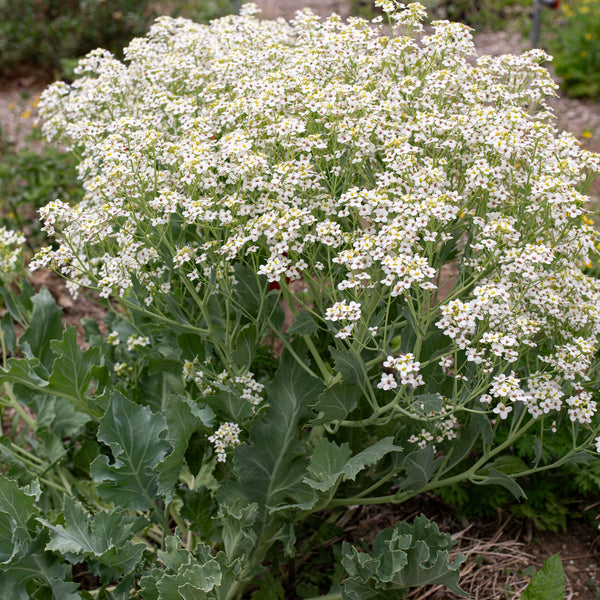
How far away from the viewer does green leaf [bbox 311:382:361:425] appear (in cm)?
218

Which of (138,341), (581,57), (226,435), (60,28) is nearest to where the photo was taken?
(226,435)

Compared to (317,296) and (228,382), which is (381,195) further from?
(228,382)

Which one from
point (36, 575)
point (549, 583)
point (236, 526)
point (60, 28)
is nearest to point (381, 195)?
point (236, 526)

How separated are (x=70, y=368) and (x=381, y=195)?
1308mm

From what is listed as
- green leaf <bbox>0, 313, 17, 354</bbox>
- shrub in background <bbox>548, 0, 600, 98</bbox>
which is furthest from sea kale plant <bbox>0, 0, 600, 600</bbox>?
shrub in background <bbox>548, 0, 600, 98</bbox>

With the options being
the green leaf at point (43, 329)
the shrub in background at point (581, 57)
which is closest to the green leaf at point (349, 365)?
the green leaf at point (43, 329)

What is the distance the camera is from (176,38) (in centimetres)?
296

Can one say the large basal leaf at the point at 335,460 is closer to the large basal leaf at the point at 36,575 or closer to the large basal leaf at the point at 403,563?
the large basal leaf at the point at 403,563

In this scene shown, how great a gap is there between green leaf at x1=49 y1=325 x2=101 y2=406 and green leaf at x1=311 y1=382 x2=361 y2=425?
3.03 ft

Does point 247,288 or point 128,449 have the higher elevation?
point 247,288

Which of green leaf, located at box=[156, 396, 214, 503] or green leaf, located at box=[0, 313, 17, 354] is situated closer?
green leaf, located at box=[156, 396, 214, 503]

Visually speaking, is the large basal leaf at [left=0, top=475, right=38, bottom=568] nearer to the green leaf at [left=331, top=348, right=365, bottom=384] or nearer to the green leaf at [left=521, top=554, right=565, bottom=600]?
the green leaf at [left=331, top=348, right=365, bottom=384]

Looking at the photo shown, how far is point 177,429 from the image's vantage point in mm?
2293

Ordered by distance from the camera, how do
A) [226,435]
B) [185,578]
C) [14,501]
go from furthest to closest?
1. [226,435]
2. [14,501]
3. [185,578]
